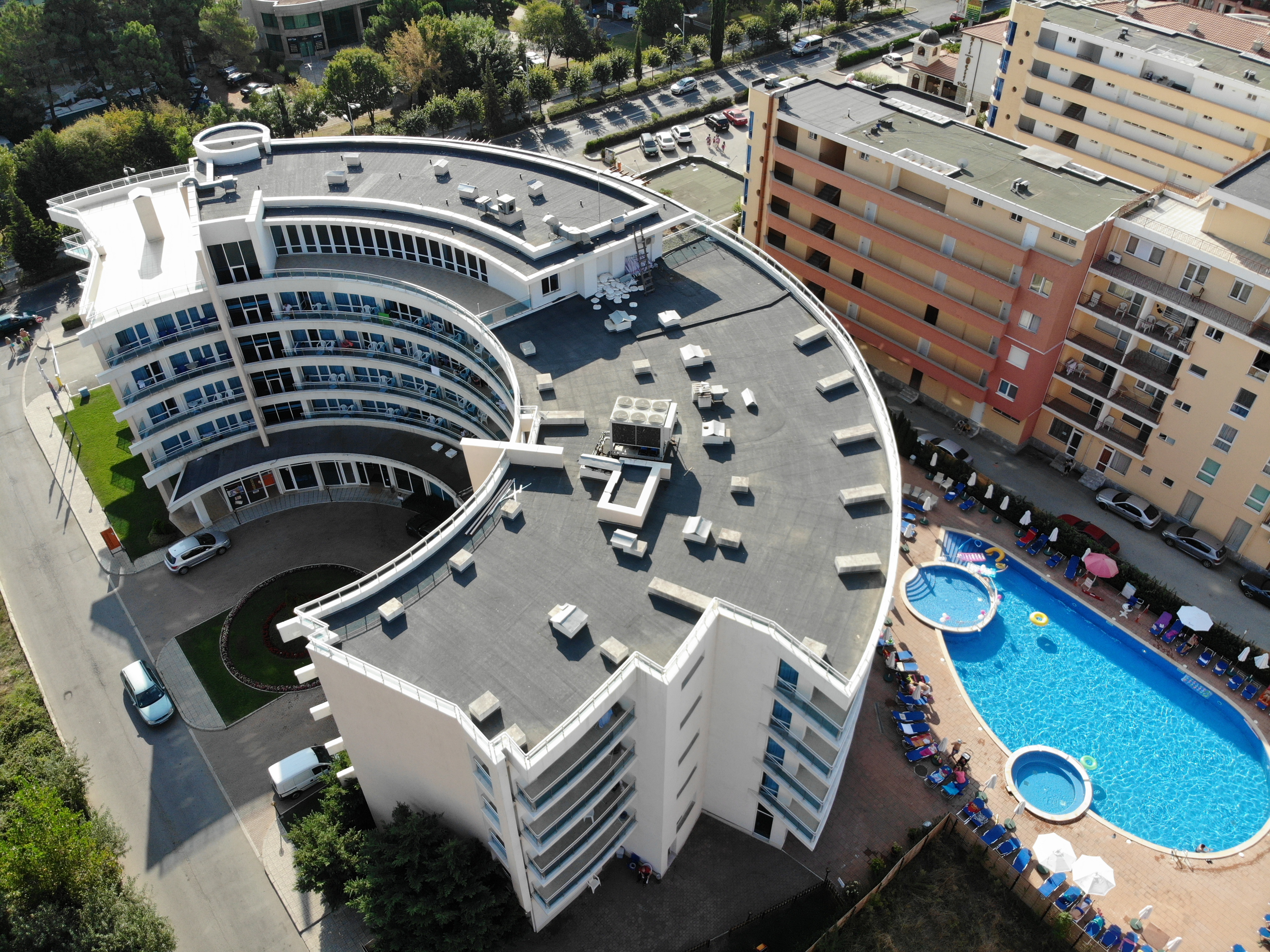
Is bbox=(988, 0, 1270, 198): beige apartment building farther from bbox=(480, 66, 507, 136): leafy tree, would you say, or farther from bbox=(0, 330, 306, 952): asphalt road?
bbox=(0, 330, 306, 952): asphalt road

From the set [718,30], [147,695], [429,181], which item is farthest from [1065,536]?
[718,30]

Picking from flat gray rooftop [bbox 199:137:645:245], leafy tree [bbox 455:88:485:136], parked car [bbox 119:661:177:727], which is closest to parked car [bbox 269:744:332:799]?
parked car [bbox 119:661:177:727]

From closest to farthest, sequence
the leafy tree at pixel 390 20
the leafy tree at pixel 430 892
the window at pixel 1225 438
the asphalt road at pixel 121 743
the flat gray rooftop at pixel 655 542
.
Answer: the flat gray rooftop at pixel 655 542
the leafy tree at pixel 430 892
the asphalt road at pixel 121 743
the window at pixel 1225 438
the leafy tree at pixel 390 20

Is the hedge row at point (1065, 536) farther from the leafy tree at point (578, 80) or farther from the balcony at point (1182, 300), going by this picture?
the leafy tree at point (578, 80)

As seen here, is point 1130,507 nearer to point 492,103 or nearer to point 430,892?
point 430,892

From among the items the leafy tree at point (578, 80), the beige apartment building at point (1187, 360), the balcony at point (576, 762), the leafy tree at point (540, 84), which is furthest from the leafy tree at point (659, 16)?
the balcony at point (576, 762)
